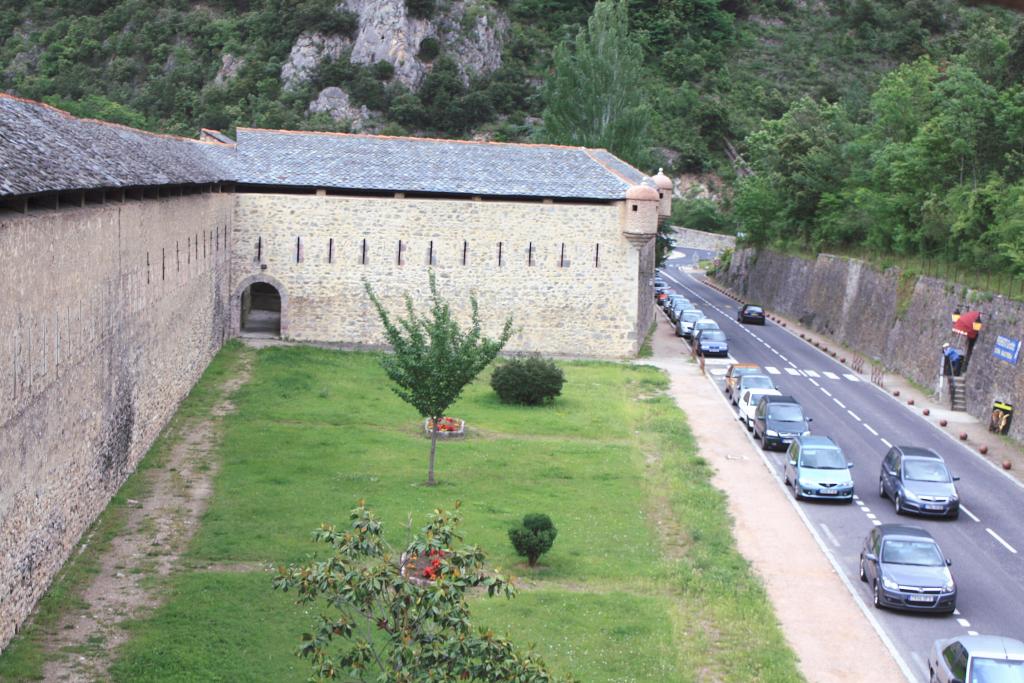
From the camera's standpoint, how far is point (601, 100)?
6575 cm

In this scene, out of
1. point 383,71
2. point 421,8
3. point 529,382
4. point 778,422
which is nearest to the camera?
point 778,422

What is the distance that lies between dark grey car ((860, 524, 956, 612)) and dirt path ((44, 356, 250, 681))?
38.6 feet

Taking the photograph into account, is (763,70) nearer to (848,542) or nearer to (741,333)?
(741,333)

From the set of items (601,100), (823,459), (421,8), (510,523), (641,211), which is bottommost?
(510,523)

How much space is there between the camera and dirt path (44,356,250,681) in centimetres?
1669

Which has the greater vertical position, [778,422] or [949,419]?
[778,422]

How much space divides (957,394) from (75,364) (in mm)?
30145

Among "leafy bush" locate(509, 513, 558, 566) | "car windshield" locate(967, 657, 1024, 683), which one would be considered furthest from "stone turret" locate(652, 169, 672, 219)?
"car windshield" locate(967, 657, 1024, 683)

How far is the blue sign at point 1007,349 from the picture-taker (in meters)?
37.2

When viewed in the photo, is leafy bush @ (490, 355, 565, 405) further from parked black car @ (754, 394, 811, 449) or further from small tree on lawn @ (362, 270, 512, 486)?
small tree on lawn @ (362, 270, 512, 486)

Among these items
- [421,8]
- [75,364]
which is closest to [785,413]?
[75,364]

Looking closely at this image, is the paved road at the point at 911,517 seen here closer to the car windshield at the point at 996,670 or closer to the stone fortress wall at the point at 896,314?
the car windshield at the point at 996,670

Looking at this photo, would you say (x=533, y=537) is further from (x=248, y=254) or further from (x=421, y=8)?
(x=421, y=8)

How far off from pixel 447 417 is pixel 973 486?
13.8 metres
